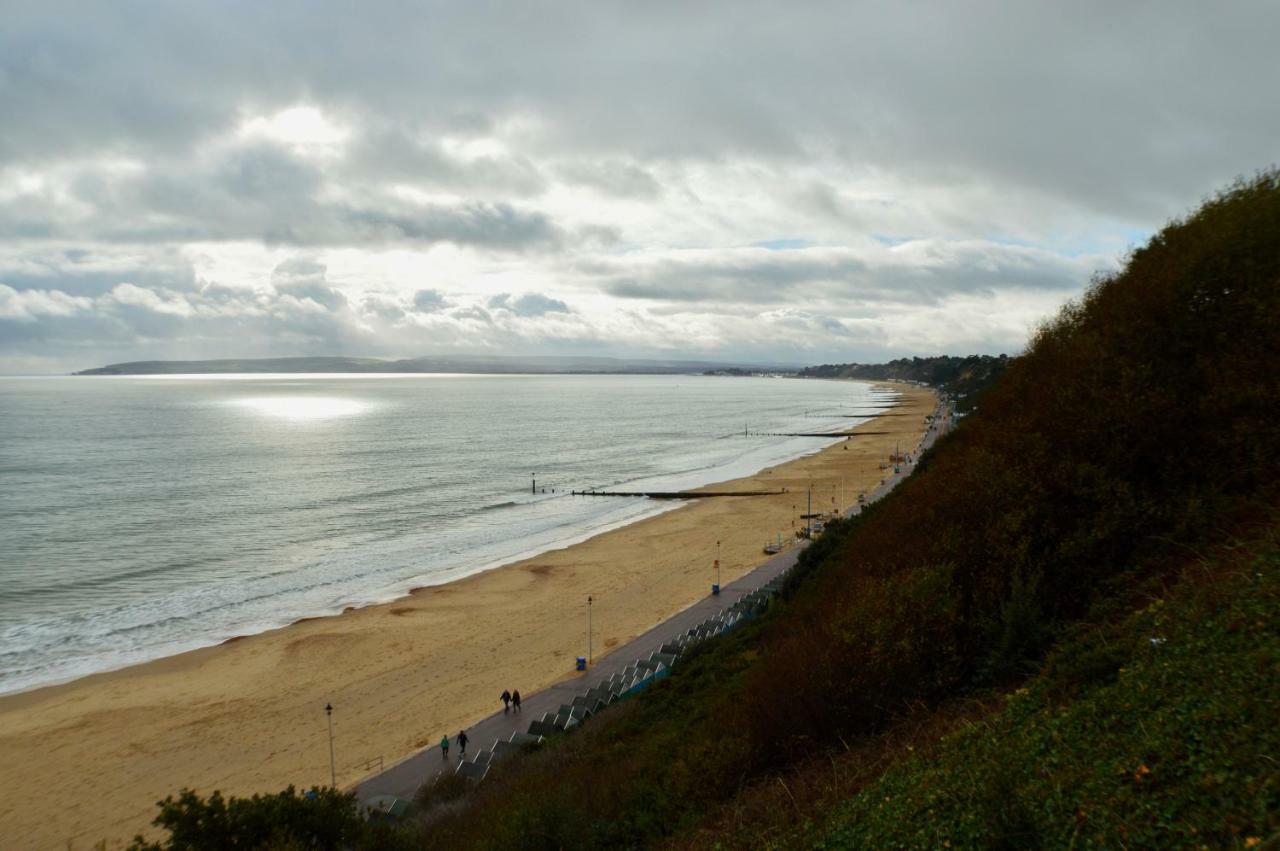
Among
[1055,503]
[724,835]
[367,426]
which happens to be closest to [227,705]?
[724,835]

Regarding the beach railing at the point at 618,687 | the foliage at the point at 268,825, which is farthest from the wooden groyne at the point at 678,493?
the foliage at the point at 268,825

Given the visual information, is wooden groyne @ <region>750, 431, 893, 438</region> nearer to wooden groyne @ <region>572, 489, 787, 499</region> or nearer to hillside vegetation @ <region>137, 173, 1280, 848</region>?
wooden groyne @ <region>572, 489, 787, 499</region>

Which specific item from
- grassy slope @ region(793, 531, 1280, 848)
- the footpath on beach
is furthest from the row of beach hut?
grassy slope @ region(793, 531, 1280, 848)

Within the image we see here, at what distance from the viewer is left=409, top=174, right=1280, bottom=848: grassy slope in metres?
11.4

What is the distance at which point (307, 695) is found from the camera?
2689cm

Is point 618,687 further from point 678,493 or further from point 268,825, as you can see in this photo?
point 678,493

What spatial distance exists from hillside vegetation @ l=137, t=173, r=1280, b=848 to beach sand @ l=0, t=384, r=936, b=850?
28.6ft

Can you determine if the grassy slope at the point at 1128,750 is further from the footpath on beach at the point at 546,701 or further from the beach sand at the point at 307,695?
the beach sand at the point at 307,695

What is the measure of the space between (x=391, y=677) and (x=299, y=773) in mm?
6729

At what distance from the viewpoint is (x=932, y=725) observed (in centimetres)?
1088

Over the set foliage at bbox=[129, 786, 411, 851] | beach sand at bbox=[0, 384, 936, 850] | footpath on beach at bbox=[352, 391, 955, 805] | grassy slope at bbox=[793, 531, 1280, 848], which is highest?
grassy slope at bbox=[793, 531, 1280, 848]

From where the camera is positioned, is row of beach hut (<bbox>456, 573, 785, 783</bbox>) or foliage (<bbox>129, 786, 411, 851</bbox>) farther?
row of beach hut (<bbox>456, 573, 785, 783</bbox>)

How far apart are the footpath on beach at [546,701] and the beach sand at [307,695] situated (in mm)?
1334

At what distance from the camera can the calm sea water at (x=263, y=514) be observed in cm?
3481
